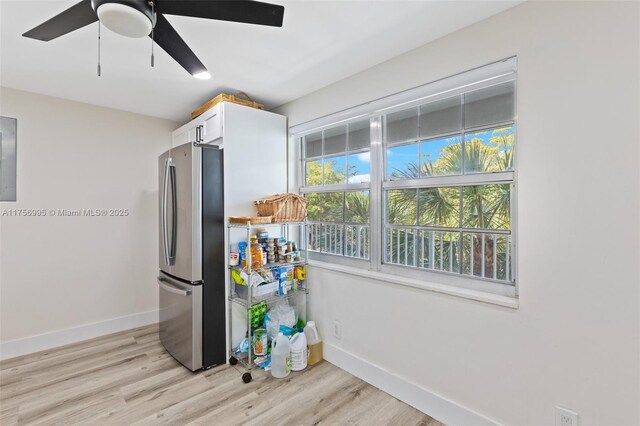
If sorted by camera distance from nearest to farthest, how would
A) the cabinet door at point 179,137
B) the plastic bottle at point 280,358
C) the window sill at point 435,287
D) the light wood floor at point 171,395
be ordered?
the window sill at point 435,287, the light wood floor at point 171,395, the plastic bottle at point 280,358, the cabinet door at point 179,137

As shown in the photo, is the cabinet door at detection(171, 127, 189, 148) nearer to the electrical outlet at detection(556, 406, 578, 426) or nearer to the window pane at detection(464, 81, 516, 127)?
the window pane at detection(464, 81, 516, 127)

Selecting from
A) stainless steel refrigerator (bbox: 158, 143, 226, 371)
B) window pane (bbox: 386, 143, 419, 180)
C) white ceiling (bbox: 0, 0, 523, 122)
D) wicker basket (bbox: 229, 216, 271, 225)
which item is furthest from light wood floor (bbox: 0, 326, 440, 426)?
white ceiling (bbox: 0, 0, 523, 122)

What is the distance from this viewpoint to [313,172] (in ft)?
9.66

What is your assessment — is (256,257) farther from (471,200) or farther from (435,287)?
(471,200)

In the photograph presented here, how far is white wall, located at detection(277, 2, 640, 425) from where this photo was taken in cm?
129

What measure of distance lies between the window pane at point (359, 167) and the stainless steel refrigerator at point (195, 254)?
43.5 inches

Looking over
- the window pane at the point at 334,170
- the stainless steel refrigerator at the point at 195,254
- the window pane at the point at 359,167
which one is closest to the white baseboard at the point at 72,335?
the stainless steel refrigerator at the point at 195,254

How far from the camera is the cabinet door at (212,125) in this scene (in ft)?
8.54

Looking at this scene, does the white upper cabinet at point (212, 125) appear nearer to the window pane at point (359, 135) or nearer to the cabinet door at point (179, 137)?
the cabinet door at point (179, 137)

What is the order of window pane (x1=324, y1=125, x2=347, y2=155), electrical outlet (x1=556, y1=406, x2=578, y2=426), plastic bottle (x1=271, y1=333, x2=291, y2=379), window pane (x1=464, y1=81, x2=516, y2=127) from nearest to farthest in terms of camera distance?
electrical outlet (x1=556, y1=406, x2=578, y2=426)
window pane (x1=464, y1=81, x2=516, y2=127)
plastic bottle (x1=271, y1=333, x2=291, y2=379)
window pane (x1=324, y1=125, x2=347, y2=155)

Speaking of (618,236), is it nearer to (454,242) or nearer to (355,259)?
(454,242)

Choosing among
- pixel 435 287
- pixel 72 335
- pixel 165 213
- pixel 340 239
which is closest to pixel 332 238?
pixel 340 239

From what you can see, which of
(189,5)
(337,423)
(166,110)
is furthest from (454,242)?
(166,110)

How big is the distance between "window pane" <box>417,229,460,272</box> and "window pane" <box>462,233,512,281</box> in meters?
0.06
